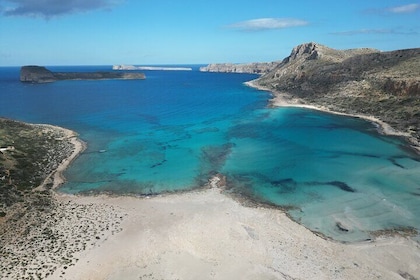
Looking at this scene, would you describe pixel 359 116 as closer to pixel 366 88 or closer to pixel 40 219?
pixel 366 88

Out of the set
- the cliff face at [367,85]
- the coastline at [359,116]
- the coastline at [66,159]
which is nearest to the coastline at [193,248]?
the coastline at [66,159]

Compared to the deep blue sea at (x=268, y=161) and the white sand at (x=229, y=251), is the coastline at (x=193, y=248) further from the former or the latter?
the deep blue sea at (x=268, y=161)

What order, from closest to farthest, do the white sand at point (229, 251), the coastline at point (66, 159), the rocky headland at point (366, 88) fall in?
the white sand at point (229, 251) < the coastline at point (66, 159) < the rocky headland at point (366, 88)

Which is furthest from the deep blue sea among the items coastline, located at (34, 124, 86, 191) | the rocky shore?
the rocky shore

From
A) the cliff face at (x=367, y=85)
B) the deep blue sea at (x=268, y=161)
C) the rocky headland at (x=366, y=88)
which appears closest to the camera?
the deep blue sea at (x=268, y=161)

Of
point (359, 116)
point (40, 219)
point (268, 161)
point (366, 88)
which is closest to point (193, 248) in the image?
point (40, 219)

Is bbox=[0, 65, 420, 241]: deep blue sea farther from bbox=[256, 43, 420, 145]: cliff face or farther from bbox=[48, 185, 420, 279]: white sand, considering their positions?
bbox=[256, 43, 420, 145]: cliff face

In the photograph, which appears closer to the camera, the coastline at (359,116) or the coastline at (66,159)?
the coastline at (66,159)

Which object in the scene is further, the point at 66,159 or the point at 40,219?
the point at 66,159
